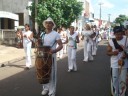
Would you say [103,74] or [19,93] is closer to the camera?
[19,93]

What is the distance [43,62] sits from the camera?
328 inches

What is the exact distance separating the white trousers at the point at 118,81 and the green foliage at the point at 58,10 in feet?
69.6

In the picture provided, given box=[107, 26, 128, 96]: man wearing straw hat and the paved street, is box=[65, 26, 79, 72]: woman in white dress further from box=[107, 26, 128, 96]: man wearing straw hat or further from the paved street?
box=[107, 26, 128, 96]: man wearing straw hat

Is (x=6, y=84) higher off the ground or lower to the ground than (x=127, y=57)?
lower

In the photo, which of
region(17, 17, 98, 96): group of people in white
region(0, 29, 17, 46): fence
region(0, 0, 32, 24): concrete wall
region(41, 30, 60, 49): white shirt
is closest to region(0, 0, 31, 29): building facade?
region(0, 0, 32, 24): concrete wall

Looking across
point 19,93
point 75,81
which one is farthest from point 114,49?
point 75,81

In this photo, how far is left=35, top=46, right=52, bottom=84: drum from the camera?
8312mm

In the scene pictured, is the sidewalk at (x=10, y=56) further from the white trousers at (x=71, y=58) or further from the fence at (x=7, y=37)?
the fence at (x=7, y=37)

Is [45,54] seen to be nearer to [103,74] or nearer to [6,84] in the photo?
[6,84]

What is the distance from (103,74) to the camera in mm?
13172

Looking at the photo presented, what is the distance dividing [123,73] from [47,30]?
2185 millimetres

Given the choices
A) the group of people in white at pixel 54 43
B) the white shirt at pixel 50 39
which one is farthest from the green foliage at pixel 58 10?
the white shirt at pixel 50 39

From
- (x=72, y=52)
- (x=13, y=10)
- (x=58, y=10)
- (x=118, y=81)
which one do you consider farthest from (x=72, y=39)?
(x=13, y=10)

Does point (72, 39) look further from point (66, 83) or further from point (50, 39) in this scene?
point (50, 39)
